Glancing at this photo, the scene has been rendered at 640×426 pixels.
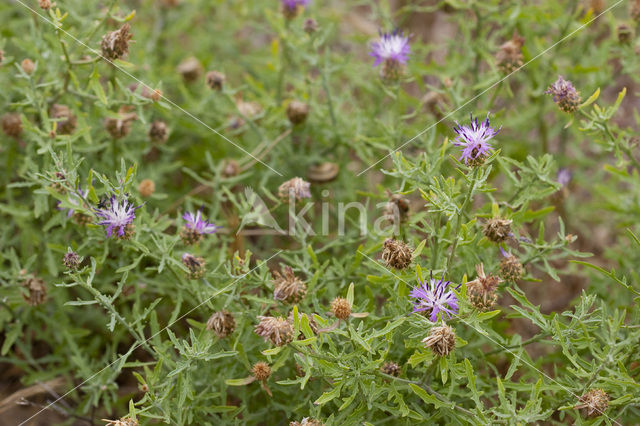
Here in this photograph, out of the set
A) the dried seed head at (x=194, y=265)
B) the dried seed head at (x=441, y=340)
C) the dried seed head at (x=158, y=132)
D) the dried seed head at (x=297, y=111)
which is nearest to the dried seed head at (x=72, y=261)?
the dried seed head at (x=194, y=265)

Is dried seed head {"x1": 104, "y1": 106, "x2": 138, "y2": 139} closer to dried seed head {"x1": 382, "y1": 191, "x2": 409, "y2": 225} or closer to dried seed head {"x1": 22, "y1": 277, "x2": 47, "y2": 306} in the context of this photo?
dried seed head {"x1": 22, "y1": 277, "x2": 47, "y2": 306}

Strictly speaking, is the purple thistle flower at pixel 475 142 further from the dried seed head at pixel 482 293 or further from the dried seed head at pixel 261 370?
the dried seed head at pixel 261 370

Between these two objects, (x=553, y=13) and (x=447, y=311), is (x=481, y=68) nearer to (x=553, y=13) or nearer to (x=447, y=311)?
(x=553, y=13)

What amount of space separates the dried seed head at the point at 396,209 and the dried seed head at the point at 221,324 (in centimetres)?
45

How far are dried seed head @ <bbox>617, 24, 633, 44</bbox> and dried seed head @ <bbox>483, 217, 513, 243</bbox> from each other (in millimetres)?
935

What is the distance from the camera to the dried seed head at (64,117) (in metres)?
1.71

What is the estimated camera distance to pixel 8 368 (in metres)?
1.94

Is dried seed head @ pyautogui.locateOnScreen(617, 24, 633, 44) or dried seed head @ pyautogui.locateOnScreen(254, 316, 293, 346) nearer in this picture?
dried seed head @ pyautogui.locateOnScreen(254, 316, 293, 346)

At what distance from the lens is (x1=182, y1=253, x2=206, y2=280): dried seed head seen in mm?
1423

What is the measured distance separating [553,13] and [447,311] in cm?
137

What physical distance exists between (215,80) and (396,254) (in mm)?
931

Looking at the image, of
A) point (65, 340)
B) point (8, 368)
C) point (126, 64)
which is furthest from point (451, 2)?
point (8, 368)

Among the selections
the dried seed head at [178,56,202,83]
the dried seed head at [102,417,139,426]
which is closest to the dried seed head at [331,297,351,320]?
the dried seed head at [102,417,139,426]

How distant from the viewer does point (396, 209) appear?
150 cm
